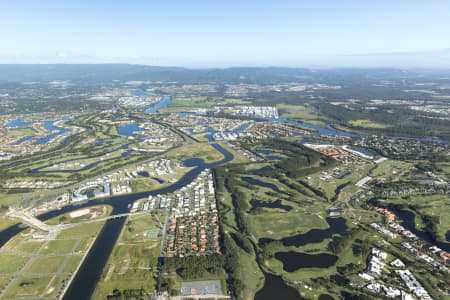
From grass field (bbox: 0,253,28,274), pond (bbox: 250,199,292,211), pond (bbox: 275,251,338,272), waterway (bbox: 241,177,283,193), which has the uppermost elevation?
waterway (bbox: 241,177,283,193)

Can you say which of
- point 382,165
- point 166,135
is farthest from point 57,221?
point 382,165

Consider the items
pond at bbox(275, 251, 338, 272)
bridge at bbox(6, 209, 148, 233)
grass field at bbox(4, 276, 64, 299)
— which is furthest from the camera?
bridge at bbox(6, 209, 148, 233)

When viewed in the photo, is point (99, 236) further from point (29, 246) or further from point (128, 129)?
point (128, 129)

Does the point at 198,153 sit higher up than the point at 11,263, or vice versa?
the point at 198,153

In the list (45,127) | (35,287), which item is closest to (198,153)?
(35,287)

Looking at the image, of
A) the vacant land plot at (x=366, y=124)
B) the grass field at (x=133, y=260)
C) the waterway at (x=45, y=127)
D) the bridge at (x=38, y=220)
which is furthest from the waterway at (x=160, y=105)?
the grass field at (x=133, y=260)

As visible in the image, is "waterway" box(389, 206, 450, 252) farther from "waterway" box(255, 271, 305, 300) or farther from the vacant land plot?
the vacant land plot

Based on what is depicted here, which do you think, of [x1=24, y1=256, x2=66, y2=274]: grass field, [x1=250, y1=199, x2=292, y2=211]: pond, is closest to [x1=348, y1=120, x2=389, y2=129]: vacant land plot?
[x1=250, y1=199, x2=292, y2=211]: pond

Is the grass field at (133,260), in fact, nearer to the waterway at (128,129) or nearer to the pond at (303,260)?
the pond at (303,260)

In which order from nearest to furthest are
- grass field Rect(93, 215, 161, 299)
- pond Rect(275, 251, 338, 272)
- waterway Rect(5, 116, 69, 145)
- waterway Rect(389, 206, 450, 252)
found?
1. grass field Rect(93, 215, 161, 299)
2. pond Rect(275, 251, 338, 272)
3. waterway Rect(389, 206, 450, 252)
4. waterway Rect(5, 116, 69, 145)

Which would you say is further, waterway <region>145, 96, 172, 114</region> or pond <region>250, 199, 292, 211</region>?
waterway <region>145, 96, 172, 114</region>
